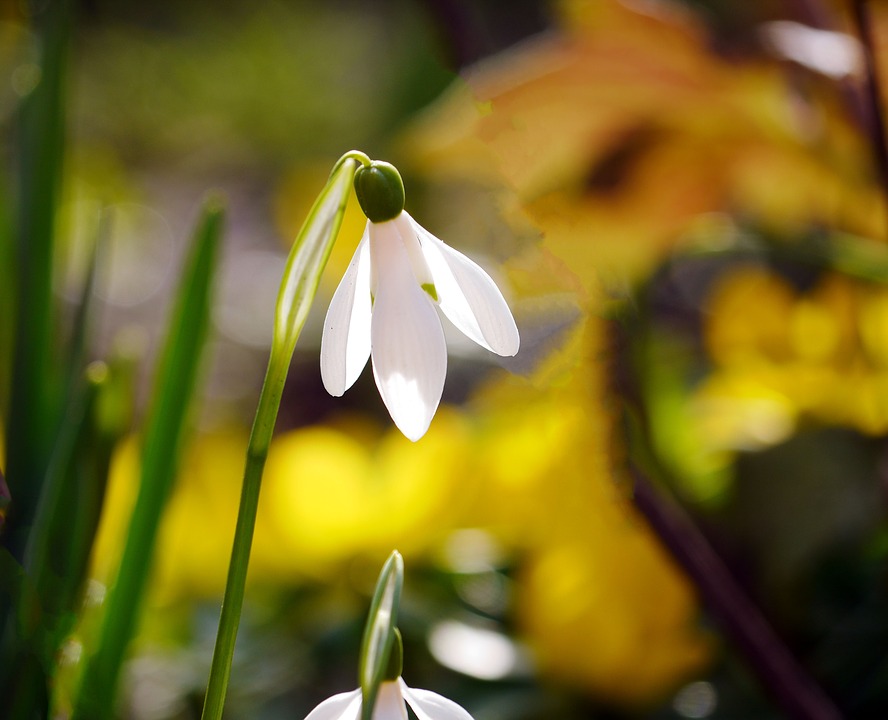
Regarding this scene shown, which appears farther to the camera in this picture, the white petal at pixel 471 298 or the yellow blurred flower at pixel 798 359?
the yellow blurred flower at pixel 798 359

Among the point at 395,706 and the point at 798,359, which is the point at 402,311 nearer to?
the point at 395,706

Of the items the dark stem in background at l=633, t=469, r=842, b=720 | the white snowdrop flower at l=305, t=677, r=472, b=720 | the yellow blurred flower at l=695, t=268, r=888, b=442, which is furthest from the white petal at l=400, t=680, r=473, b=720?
the yellow blurred flower at l=695, t=268, r=888, b=442

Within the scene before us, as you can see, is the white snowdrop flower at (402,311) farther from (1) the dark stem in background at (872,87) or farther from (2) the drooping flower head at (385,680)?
(1) the dark stem in background at (872,87)

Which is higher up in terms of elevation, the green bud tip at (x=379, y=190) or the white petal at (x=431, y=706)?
the green bud tip at (x=379, y=190)

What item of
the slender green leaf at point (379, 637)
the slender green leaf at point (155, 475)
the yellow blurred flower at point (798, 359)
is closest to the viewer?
the slender green leaf at point (379, 637)

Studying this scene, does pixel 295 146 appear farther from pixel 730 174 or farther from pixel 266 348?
pixel 730 174

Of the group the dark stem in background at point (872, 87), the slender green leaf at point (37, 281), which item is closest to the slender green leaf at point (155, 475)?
the slender green leaf at point (37, 281)
